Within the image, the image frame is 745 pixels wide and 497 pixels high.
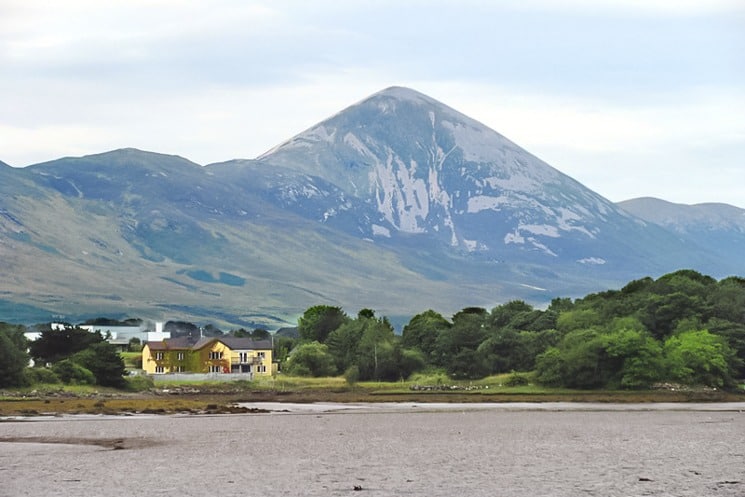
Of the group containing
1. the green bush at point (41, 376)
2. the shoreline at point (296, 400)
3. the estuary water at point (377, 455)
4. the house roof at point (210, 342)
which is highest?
the house roof at point (210, 342)

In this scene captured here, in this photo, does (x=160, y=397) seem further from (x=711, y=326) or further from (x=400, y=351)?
(x=711, y=326)

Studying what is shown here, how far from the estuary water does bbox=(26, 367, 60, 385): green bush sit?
112ft

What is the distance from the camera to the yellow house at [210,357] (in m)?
172

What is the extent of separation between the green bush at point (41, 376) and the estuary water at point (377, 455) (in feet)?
112

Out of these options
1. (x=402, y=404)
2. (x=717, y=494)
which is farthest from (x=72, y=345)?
(x=717, y=494)

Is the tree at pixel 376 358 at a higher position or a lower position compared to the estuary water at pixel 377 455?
higher

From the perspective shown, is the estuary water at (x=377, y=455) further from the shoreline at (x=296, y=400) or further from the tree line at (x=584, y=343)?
the tree line at (x=584, y=343)

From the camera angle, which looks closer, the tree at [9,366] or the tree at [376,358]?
the tree at [9,366]

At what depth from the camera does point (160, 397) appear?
12250 centimetres

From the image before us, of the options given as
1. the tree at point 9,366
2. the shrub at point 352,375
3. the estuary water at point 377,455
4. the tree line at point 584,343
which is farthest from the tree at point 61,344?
the estuary water at point 377,455

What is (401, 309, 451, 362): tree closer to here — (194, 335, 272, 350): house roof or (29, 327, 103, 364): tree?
(194, 335, 272, 350): house roof

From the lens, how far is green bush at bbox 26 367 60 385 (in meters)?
119

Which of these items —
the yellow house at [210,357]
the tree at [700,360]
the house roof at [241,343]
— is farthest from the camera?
the house roof at [241,343]

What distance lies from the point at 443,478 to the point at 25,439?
25.6m
